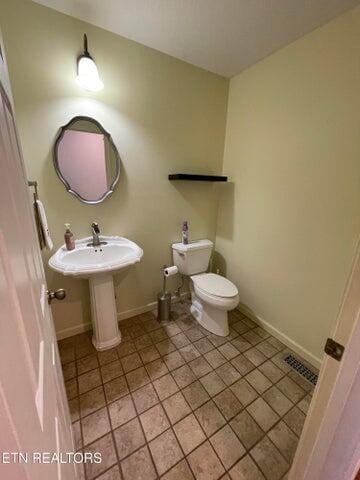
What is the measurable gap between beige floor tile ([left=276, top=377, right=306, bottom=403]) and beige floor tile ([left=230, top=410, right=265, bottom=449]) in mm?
335

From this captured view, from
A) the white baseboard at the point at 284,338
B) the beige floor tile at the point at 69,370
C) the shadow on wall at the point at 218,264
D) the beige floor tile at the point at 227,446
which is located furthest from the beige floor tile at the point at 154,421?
the shadow on wall at the point at 218,264

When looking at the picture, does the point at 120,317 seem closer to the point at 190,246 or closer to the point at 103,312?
the point at 103,312

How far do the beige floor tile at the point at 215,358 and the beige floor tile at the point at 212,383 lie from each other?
0.09m

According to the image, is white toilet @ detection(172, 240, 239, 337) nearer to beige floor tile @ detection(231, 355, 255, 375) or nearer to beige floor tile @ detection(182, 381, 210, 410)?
beige floor tile @ detection(231, 355, 255, 375)

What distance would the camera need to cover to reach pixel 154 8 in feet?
4.05

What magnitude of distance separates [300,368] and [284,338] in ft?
0.83

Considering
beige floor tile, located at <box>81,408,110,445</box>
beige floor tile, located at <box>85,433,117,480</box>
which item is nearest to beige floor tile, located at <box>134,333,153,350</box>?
beige floor tile, located at <box>81,408,110,445</box>

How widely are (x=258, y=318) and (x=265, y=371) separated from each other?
53 cm

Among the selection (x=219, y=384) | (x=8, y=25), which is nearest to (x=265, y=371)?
(x=219, y=384)

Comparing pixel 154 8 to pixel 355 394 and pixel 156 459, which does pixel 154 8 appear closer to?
pixel 355 394

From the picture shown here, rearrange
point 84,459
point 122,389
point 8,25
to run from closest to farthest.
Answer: point 84,459 → point 8,25 → point 122,389

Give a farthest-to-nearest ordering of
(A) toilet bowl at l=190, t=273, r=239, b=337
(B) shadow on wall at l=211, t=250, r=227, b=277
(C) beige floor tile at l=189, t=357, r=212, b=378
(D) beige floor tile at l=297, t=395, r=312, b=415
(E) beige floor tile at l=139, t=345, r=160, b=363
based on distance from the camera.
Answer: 1. (B) shadow on wall at l=211, t=250, r=227, b=277
2. (A) toilet bowl at l=190, t=273, r=239, b=337
3. (E) beige floor tile at l=139, t=345, r=160, b=363
4. (C) beige floor tile at l=189, t=357, r=212, b=378
5. (D) beige floor tile at l=297, t=395, r=312, b=415

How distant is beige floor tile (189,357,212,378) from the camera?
4.96 ft

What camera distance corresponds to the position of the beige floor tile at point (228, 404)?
1.26 metres
